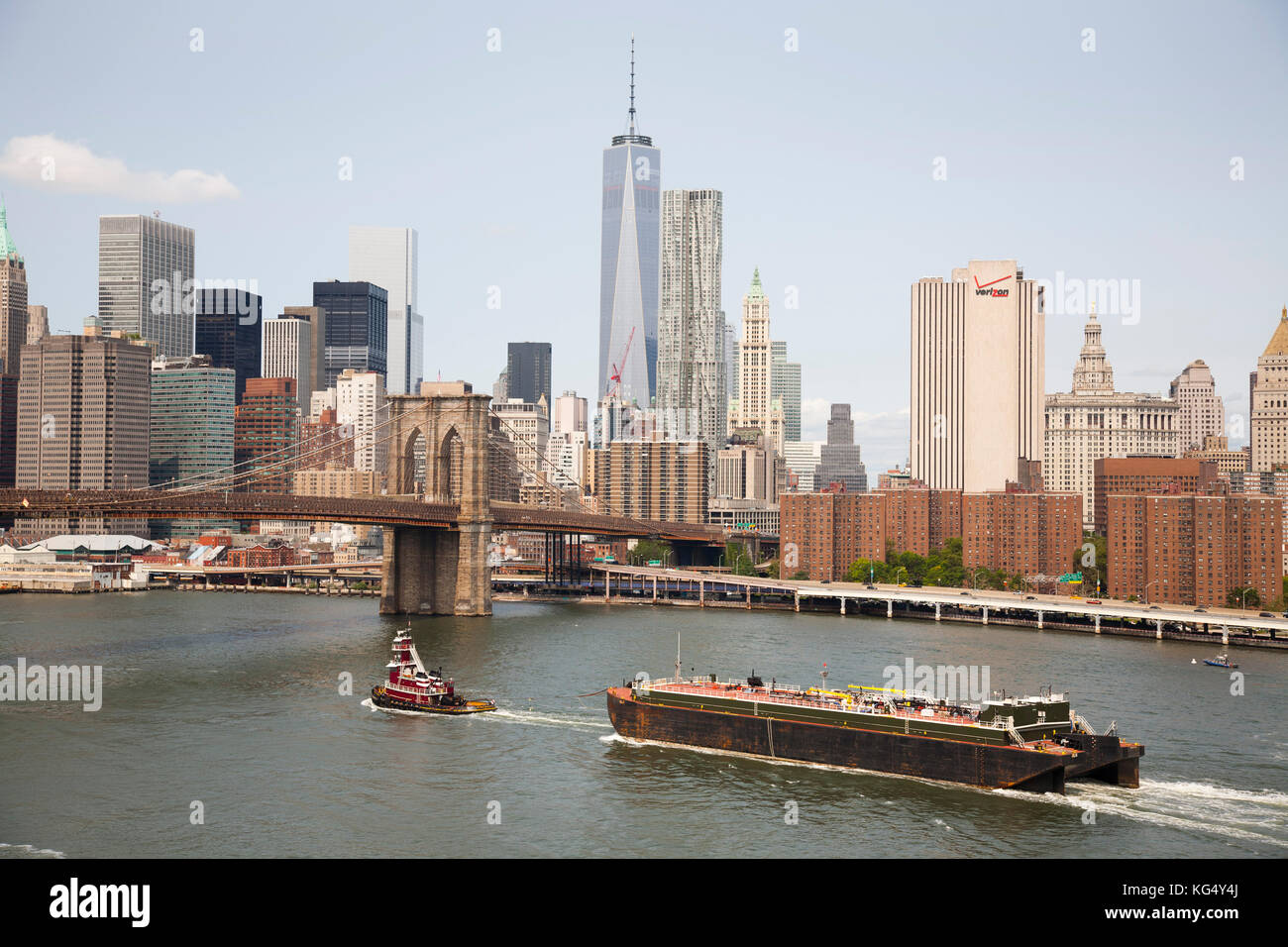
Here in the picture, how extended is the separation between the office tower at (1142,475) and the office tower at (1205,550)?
42.6 meters

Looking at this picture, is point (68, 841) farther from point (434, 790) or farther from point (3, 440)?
point (3, 440)

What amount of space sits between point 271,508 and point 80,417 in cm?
11169

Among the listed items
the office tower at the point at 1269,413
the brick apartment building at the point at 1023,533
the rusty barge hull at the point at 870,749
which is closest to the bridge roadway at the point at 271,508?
the rusty barge hull at the point at 870,749

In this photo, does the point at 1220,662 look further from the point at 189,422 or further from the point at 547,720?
the point at 189,422

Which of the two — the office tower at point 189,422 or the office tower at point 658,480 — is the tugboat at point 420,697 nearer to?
the office tower at point 658,480

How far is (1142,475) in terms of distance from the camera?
138 metres

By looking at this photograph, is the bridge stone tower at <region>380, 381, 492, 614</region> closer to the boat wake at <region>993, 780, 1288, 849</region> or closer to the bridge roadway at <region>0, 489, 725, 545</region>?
the bridge roadway at <region>0, 489, 725, 545</region>

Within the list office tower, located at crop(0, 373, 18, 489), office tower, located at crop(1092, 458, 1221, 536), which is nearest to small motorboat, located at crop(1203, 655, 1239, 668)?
office tower, located at crop(1092, 458, 1221, 536)

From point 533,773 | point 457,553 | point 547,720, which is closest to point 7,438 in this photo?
point 457,553

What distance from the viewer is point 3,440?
176m

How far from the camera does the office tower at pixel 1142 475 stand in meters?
132

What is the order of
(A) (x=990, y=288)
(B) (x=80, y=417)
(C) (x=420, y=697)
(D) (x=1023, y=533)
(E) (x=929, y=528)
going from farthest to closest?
(A) (x=990, y=288)
(B) (x=80, y=417)
(E) (x=929, y=528)
(D) (x=1023, y=533)
(C) (x=420, y=697)
